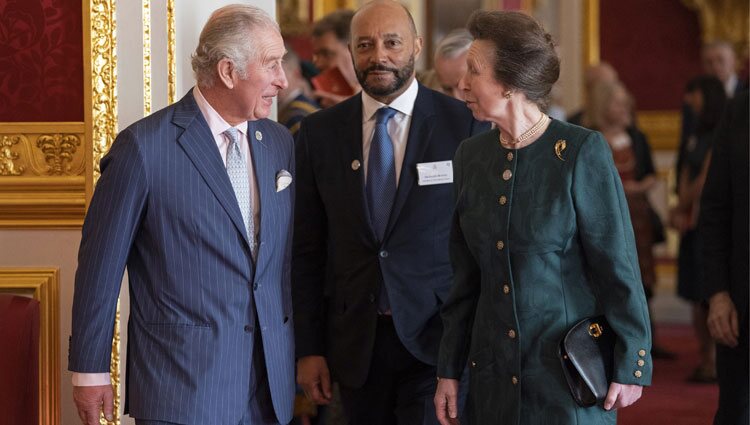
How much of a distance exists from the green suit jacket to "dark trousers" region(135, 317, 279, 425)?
55 centimetres

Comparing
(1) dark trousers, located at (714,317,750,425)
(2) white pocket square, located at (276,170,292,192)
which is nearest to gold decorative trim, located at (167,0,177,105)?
(2) white pocket square, located at (276,170,292,192)

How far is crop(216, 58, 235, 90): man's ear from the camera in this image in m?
2.88

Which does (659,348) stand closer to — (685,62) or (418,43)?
(685,62)

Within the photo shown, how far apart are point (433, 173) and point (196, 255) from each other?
0.84m

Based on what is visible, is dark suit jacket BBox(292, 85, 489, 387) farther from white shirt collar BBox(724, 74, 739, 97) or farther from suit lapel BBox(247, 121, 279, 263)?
white shirt collar BBox(724, 74, 739, 97)

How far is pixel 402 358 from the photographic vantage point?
3.36 m

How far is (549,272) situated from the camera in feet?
8.77

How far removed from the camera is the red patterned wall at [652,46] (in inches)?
429

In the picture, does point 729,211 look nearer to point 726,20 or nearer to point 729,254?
point 729,254

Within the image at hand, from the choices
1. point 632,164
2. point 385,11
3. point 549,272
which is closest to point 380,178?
point 385,11

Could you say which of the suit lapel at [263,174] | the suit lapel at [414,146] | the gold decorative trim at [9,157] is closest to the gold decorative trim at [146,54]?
the gold decorative trim at [9,157]

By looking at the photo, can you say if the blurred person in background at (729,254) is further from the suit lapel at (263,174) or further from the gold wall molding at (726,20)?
the gold wall molding at (726,20)

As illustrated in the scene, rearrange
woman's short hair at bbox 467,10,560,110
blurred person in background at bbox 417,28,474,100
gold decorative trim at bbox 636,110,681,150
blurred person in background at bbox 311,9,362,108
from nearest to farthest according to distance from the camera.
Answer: woman's short hair at bbox 467,10,560,110 < blurred person in background at bbox 417,28,474,100 < blurred person in background at bbox 311,9,362,108 < gold decorative trim at bbox 636,110,681,150

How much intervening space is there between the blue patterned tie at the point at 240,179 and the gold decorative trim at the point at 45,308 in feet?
2.94
